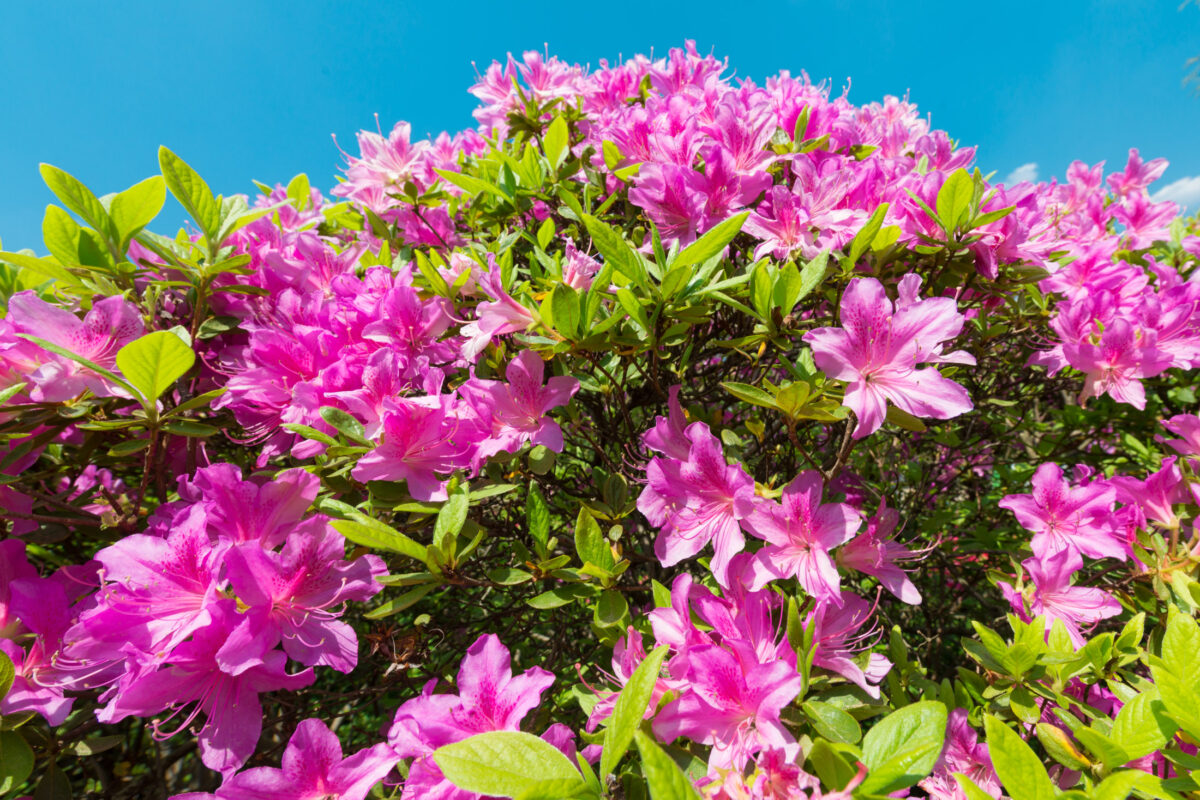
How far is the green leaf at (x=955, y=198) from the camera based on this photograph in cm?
126

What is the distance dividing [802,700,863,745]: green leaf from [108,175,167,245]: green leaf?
1619 millimetres

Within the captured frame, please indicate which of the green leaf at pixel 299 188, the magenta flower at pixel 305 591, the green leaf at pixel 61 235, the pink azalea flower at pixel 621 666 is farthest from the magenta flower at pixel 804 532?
the green leaf at pixel 299 188

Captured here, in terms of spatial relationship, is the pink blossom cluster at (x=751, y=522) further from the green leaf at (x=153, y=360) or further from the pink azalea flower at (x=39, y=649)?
the pink azalea flower at (x=39, y=649)

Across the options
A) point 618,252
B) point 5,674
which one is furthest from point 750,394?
point 5,674

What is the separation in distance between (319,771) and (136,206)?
1.21 m

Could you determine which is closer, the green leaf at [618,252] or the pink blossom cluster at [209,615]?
the pink blossom cluster at [209,615]

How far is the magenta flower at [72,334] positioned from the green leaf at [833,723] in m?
1.40

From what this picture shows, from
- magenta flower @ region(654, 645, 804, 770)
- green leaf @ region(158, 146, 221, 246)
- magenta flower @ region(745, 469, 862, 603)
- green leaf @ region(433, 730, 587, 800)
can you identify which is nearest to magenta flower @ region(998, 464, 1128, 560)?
magenta flower @ region(745, 469, 862, 603)

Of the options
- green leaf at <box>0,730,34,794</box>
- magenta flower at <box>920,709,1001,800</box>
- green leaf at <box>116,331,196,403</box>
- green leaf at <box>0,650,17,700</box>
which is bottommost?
green leaf at <box>0,730,34,794</box>

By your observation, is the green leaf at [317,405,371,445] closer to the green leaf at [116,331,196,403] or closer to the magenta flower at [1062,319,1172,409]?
the green leaf at [116,331,196,403]

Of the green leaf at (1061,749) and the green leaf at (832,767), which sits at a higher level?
the green leaf at (1061,749)

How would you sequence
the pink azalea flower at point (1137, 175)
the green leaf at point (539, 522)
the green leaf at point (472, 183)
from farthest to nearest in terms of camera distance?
the pink azalea flower at point (1137, 175) → the green leaf at point (472, 183) → the green leaf at point (539, 522)

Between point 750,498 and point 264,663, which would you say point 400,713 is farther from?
point 750,498

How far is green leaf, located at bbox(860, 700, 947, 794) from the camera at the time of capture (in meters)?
0.73
